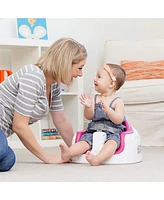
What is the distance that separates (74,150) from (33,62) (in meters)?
1.10

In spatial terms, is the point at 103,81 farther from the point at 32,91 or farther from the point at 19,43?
the point at 19,43

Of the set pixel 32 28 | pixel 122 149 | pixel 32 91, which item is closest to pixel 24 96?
pixel 32 91

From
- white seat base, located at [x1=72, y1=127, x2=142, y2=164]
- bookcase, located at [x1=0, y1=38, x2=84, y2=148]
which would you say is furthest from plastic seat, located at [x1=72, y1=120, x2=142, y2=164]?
bookcase, located at [x1=0, y1=38, x2=84, y2=148]

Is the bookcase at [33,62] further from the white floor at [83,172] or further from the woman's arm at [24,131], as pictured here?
the woman's arm at [24,131]

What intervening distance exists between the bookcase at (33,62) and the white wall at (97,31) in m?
0.37

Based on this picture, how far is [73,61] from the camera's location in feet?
6.22

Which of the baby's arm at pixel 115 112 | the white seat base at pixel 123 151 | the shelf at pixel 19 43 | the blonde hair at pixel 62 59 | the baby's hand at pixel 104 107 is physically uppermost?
the blonde hair at pixel 62 59

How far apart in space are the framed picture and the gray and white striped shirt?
1.24 meters

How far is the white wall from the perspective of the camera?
3354 millimetres

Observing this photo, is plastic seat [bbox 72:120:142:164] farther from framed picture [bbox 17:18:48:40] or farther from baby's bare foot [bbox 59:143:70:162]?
framed picture [bbox 17:18:48:40]

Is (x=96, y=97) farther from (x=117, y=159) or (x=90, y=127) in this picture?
(x=117, y=159)

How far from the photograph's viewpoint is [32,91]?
70.8 inches

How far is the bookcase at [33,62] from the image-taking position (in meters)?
2.78

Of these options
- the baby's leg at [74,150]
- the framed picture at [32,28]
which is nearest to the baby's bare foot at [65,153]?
the baby's leg at [74,150]
